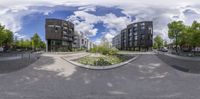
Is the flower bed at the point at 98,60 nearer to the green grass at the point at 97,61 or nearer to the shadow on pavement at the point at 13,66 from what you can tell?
the green grass at the point at 97,61

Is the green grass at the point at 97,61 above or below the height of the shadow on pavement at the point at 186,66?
above

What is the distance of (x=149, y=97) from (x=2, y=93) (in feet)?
13.4

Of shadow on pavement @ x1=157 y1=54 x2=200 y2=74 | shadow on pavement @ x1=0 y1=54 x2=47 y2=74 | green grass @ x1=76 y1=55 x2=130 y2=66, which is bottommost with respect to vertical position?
shadow on pavement @ x1=157 y1=54 x2=200 y2=74

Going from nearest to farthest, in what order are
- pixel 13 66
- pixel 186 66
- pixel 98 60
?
pixel 13 66 → pixel 186 66 → pixel 98 60

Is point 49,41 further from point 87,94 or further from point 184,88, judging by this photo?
point 184,88

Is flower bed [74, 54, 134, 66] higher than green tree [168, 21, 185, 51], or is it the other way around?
green tree [168, 21, 185, 51]

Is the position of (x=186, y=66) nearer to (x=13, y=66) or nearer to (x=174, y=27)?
(x=174, y=27)

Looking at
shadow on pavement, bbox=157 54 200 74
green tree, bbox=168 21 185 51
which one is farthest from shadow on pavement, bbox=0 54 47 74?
shadow on pavement, bbox=157 54 200 74

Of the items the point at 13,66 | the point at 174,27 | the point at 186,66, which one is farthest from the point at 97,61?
Answer: the point at 186,66

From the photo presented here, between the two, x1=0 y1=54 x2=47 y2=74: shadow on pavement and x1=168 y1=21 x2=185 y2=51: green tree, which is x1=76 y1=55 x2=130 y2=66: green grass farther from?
x1=168 y1=21 x2=185 y2=51: green tree

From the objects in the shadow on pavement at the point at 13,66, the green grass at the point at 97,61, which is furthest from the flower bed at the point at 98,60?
the shadow on pavement at the point at 13,66

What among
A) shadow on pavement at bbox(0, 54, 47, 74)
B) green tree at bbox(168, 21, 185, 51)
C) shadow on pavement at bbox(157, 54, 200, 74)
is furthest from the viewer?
green tree at bbox(168, 21, 185, 51)

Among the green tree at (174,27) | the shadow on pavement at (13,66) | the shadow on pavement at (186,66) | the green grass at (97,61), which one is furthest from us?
the green grass at (97,61)

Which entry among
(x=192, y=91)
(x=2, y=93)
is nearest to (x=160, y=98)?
(x=192, y=91)
